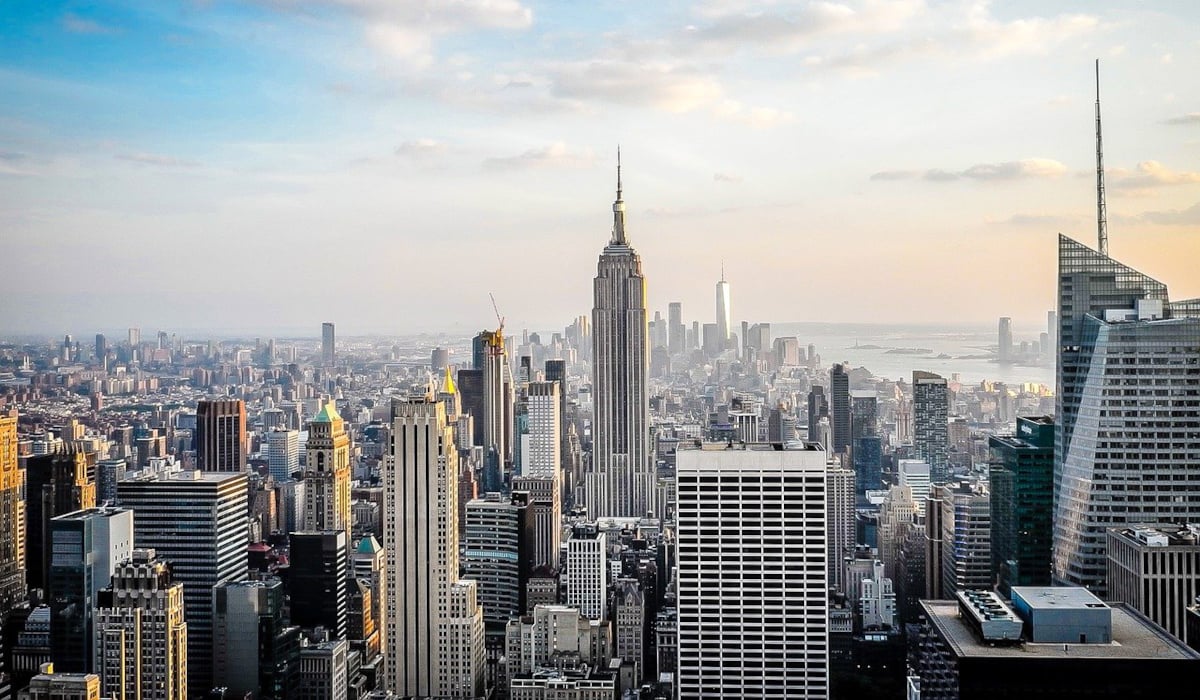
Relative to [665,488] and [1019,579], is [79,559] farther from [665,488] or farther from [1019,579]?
[665,488]

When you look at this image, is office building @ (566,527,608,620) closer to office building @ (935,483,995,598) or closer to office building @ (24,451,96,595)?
office building @ (935,483,995,598)

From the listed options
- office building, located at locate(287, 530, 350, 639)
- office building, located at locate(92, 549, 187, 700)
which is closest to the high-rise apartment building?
office building, located at locate(287, 530, 350, 639)

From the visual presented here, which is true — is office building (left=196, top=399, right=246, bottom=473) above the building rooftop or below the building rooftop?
above

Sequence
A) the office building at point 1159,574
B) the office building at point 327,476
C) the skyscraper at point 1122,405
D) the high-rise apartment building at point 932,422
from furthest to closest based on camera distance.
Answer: the office building at point 327,476 → the high-rise apartment building at point 932,422 → the skyscraper at point 1122,405 → the office building at point 1159,574

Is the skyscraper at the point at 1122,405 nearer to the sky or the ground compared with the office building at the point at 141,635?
nearer to the sky

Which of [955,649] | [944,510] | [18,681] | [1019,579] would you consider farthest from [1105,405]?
[18,681]

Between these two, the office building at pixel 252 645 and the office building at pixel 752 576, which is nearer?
the office building at pixel 752 576

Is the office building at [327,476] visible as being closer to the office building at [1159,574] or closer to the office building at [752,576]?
the office building at [752,576]

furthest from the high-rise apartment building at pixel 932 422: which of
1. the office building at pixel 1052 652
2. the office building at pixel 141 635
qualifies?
the office building at pixel 141 635
